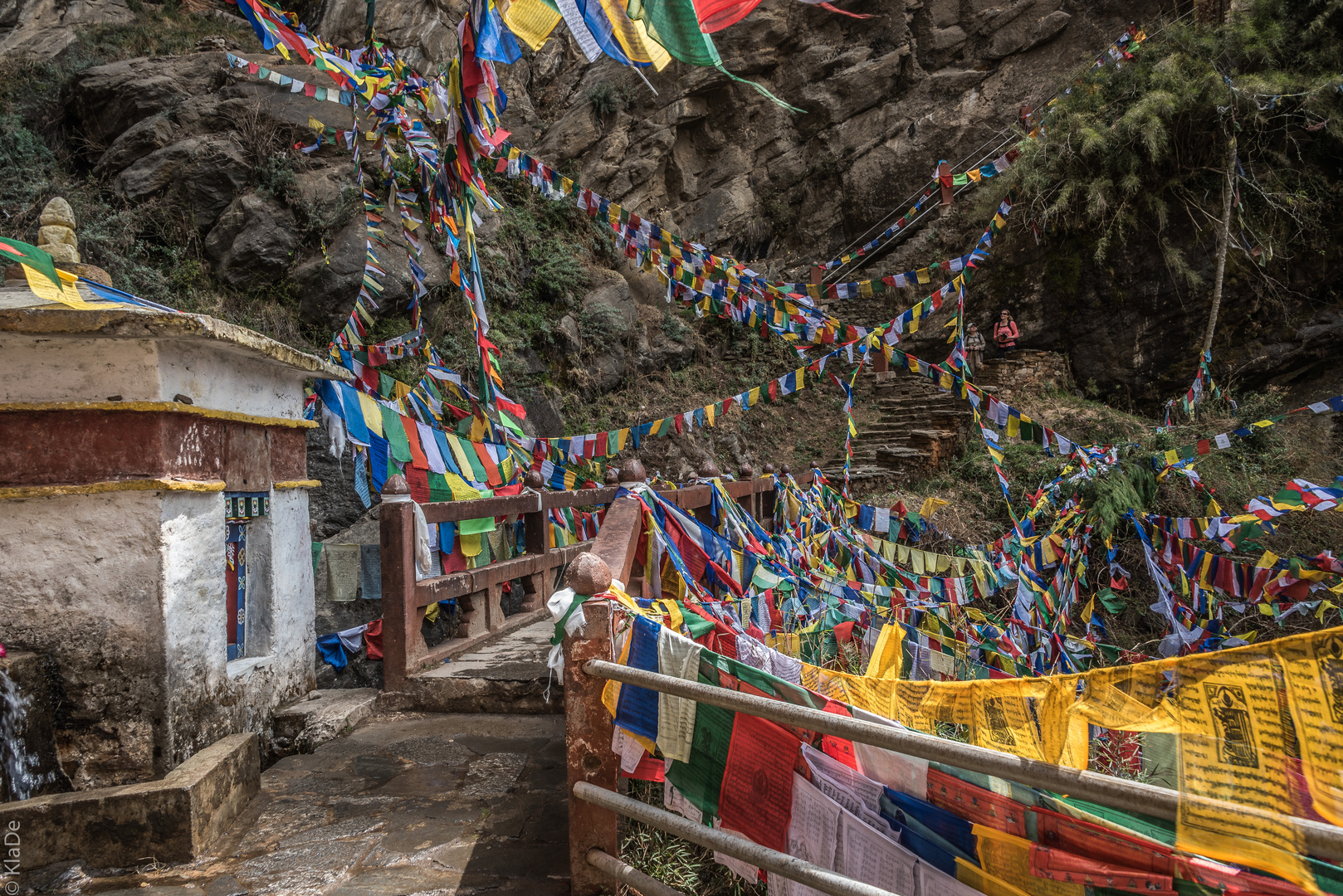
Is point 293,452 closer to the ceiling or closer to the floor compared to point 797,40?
closer to the floor

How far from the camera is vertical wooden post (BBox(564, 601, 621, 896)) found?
254cm

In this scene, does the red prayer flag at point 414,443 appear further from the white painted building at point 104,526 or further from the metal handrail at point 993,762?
the metal handrail at point 993,762

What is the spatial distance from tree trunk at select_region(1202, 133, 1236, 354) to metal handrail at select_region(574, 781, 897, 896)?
15.9m

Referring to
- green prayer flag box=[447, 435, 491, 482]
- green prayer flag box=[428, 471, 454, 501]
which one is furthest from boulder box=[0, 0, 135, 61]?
green prayer flag box=[428, 471, 454, 501]

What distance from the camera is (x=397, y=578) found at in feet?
15.5

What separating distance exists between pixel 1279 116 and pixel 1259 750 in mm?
18250

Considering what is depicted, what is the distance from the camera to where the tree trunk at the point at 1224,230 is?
1391cm

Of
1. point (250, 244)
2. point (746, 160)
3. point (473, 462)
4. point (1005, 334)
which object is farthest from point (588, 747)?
point (746, 160)

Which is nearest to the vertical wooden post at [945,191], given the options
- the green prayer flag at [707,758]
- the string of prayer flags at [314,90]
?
the string of prayer flags at [314,90]

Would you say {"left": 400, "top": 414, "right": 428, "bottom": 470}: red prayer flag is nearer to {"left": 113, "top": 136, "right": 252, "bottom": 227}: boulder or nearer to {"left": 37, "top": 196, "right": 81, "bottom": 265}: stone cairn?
{"left": 37, "top": 196, "right": 81, "bottom": 265}: stone cairn

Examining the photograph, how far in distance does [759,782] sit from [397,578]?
3.35 meters

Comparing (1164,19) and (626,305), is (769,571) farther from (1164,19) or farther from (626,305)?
(1164,19)

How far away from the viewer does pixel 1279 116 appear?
1391 centimetres

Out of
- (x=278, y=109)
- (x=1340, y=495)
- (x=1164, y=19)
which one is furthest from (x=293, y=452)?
(x=1164, y=19)
